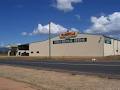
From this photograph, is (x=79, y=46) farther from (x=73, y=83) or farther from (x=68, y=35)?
(x=73, y=83)

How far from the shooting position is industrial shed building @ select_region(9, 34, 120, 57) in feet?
265

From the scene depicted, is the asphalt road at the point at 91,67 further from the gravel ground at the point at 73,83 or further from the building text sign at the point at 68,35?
the building text sign at the point at 68,35

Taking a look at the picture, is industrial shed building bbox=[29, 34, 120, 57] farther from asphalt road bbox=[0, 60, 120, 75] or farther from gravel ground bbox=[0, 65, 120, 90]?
gravel ground bbox=[0, 65, 120, 90]

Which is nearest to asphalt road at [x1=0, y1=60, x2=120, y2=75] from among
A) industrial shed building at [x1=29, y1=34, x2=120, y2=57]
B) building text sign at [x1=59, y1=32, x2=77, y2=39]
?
industrial shed building at [x1=29, y1=34, x2=120, y2=57]

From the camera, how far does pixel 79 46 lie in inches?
3378

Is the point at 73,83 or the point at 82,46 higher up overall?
the point at 82,46

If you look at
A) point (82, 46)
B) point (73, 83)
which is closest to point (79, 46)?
point (82, 46)

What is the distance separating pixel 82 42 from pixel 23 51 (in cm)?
3486

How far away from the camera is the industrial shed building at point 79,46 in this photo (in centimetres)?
8081

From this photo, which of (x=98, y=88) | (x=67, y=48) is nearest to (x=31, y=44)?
(x=67, y=48)

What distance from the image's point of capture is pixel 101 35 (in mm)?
80500

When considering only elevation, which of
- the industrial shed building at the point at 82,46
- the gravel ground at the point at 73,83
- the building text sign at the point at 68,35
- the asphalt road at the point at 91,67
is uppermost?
the building text sign at the point at 68,35

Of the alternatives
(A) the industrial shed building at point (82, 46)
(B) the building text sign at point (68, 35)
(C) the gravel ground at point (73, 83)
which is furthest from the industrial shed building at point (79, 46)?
(C) the gravel ground at point (73, 83)

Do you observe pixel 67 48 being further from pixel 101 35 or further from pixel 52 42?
pixel 101 35
